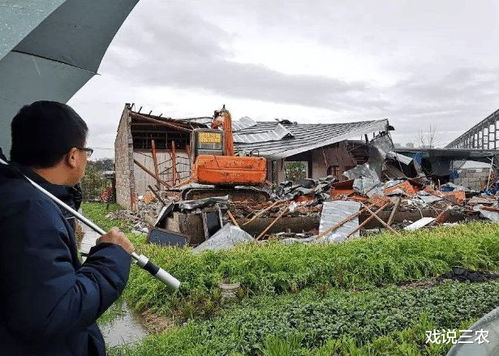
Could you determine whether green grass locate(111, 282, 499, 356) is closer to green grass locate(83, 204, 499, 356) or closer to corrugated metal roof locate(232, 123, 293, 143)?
green grass locate(83, 204, 499, 356)

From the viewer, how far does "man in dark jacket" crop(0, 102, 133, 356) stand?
1.29 m

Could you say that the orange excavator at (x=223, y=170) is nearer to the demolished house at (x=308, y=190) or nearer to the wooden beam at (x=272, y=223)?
the demolished house at (x=308, y=190)

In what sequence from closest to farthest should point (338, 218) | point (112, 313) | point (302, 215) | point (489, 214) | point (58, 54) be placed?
point (58, 54) < point (112, 313) < point (338, 218) < point (302, 215) < point (489, 214)

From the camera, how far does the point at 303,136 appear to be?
67.4 feet

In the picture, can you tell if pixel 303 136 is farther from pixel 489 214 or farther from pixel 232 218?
pixel 232 218

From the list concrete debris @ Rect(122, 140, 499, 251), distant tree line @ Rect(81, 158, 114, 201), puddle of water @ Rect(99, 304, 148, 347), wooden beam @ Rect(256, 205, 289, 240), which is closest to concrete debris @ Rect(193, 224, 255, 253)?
concrete debris @ Rect(122, 140, 499, 251)

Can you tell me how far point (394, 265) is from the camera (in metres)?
6.10

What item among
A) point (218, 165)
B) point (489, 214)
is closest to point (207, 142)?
point (218, 165)

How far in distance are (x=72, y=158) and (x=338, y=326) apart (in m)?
3.03

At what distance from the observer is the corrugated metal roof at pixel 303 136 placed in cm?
1706

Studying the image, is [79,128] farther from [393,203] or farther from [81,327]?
[393,203]

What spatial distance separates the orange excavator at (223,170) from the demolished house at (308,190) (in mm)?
214

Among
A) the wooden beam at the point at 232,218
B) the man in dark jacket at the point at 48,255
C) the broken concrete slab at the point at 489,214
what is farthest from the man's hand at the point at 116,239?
the broken concrete slab at the point at 489,214

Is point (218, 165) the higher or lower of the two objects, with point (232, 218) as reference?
higher
